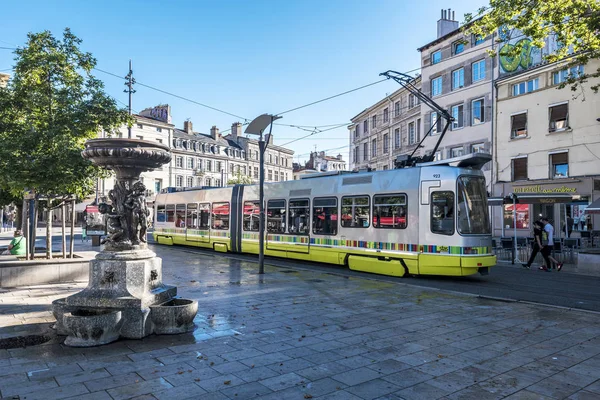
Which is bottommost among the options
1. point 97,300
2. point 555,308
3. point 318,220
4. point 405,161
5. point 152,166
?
point 555,308

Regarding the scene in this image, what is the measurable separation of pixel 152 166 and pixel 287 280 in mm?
5779

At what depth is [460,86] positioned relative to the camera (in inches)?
1147

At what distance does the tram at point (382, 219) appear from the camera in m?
11.9

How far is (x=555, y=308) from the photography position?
8469 millimetres

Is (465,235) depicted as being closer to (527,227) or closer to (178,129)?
(527,227)

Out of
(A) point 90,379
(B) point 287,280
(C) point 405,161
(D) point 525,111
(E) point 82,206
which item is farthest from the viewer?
(E) point 82,206

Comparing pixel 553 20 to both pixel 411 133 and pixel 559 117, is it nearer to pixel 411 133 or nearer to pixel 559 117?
pixel 559 117

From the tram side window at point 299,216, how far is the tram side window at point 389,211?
3.17 metres

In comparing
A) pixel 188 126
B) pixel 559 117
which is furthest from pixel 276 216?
pixel 188 126

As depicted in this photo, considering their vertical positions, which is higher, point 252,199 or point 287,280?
point 252,199

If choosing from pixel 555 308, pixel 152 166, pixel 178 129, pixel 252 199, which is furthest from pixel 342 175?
pixel 178 129

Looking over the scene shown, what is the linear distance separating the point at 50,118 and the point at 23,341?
250 inches

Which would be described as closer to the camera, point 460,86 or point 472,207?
point 472,207

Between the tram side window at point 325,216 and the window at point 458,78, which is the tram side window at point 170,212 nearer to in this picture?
the tram side window at point 325,216
